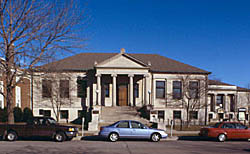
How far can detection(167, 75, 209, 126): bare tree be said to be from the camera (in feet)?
96.1

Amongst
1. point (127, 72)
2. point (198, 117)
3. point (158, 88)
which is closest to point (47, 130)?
point (127, 72)

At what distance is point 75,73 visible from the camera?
33.4m

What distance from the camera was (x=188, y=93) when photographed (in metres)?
28.8

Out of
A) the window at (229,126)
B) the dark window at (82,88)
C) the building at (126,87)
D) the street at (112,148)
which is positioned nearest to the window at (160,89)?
the building at (126,87)

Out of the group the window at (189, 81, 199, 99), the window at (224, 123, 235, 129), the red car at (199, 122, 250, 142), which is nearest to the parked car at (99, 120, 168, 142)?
the red car at (199, 122, 250, 142)

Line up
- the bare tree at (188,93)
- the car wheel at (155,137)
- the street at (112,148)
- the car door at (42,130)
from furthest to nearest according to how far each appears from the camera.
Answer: the bare tree at (188,93)
the car wheel at (155,137)
the car door at (42,130)
the street at (112,148)

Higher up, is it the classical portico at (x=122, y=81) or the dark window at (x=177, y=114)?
the classical portico at (x=122, y=81)

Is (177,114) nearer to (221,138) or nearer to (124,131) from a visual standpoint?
(221,138)

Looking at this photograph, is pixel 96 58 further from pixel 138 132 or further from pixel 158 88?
pixel 138 132

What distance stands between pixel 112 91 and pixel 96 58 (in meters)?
8.29

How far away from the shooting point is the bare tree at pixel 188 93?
29.3 metres

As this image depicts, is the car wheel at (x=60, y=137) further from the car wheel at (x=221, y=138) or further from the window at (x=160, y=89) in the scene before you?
the window at (x=160, y=89)

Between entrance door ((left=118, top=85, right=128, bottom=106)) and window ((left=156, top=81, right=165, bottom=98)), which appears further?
window ((left=156, top=81, right=165, bottom=98))

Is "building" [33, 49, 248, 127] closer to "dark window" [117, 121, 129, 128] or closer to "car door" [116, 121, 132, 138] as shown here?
"dark window" [117, 121, 129, 128]
